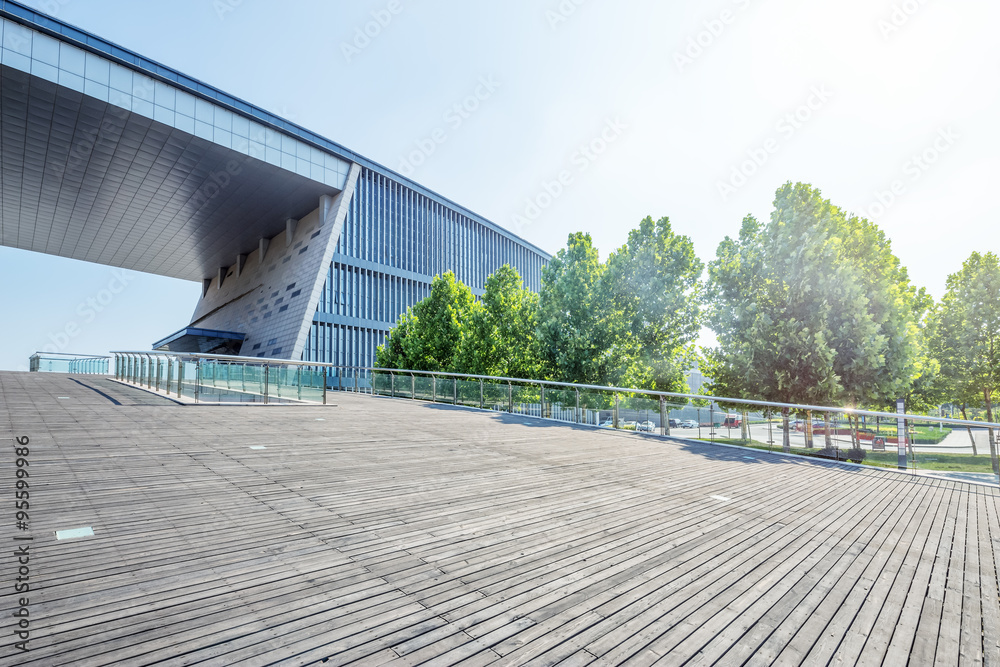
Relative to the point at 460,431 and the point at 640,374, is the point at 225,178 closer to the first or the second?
the point at 640,374

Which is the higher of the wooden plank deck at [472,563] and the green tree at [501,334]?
the green tree at [501,334]

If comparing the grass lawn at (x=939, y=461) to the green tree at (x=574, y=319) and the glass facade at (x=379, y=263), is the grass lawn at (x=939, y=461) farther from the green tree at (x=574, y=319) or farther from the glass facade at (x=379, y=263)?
the glass facade at (x=379, y=263)

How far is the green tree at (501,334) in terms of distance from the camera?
24516mm

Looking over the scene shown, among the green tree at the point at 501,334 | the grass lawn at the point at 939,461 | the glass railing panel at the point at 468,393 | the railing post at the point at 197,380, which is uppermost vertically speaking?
the green tree at the point at 501,334

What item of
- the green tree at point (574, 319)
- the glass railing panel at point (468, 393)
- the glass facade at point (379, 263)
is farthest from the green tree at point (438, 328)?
the glass facade at point (379, 263)

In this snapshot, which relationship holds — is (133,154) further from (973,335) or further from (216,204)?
(973,335)

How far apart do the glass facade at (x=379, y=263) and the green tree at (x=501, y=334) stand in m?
18.3

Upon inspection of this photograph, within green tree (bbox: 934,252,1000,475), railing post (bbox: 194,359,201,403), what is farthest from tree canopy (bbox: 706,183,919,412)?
railing post (bbox: 194,359,201,403)

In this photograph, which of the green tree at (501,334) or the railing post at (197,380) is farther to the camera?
the green tree at (501,334)

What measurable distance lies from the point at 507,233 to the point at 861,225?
47.1 meters

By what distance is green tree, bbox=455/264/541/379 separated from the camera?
2452 centimetres

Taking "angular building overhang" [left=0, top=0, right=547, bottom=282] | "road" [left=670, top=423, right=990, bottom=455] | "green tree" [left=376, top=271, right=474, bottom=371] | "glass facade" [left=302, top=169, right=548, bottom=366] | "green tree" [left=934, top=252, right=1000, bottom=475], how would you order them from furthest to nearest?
"glass facade" [left=302, top=169, right=548, bottom=366] → "green tree" [left=376, top=271, right=474, bottom=371] → "angular building overhang" [left=0, top=0, right=547, bottom=282] → "green tree" [left=934, top=252, right=1000, bottom=475] → "road" [left=670, top=423, right=990, bottom=455]

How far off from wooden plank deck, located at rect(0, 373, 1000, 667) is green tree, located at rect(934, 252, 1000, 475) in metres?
22.1

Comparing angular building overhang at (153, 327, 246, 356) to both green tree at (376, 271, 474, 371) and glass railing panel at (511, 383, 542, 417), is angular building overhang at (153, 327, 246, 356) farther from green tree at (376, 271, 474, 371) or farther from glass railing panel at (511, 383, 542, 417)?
glass railing panel at (511, 383, 542, 417)
